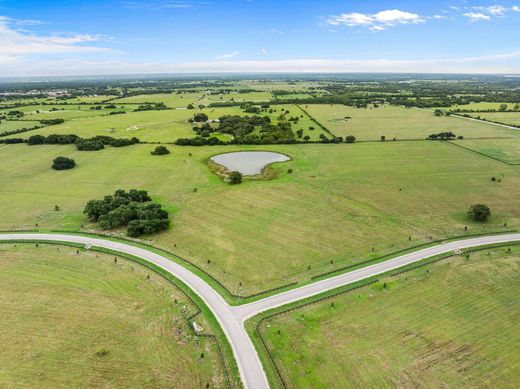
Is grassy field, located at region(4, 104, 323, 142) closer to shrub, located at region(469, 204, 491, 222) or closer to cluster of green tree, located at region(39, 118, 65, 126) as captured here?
cluster of green tree, located at region(39, 118, 65, 126)

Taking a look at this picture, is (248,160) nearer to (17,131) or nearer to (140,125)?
(140,125)

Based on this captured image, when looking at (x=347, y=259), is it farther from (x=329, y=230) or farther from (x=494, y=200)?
(x=494, y=200)

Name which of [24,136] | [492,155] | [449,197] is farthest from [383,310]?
[24,136]

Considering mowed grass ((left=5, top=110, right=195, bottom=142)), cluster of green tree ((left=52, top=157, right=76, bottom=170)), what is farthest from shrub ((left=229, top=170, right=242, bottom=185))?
mowed grass ((left=5, top=110, right=195, bottom=142))

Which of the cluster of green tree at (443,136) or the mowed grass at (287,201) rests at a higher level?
the cluster of green tree at (443,136)

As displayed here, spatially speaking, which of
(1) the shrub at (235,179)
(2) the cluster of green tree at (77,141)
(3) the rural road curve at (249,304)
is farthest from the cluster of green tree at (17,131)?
(1) the shrub at (235,179)

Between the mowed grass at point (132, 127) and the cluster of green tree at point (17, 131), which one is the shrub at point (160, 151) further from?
the cluster of green tree at point (17, 131)

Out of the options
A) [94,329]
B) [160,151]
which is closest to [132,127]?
[160,151]
